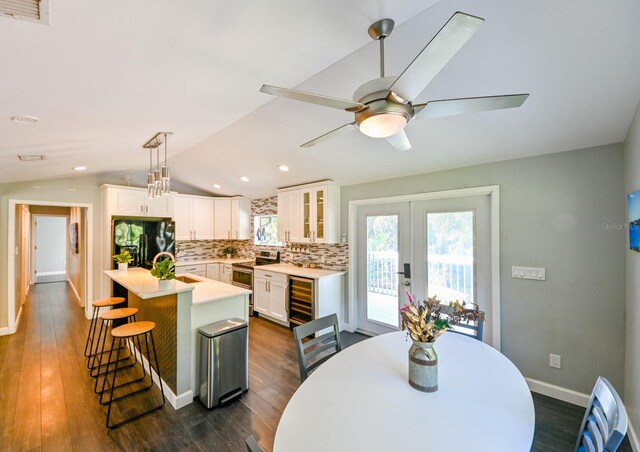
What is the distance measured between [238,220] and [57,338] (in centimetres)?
338

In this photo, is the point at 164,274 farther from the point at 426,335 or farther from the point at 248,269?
the point at 248,269

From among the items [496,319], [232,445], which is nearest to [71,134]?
[232,445]

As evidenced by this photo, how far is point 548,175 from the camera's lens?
258 centimetres

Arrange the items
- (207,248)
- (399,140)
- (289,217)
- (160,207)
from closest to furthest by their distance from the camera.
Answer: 1. (399,140)
2. (289,217)
3. (160,207)
4. (207,248)

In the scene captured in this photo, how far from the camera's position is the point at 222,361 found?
2512 mm

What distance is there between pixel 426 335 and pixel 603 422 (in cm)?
66

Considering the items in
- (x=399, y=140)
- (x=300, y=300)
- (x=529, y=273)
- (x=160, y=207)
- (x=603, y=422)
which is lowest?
(x=300, y=300)

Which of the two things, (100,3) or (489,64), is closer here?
(100,3)

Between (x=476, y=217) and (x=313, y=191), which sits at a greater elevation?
(x=313, y=191)

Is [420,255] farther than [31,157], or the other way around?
[420,255]

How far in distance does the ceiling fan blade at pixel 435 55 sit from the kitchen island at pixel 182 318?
2.35 metres

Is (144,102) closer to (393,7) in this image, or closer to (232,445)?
(393,7)

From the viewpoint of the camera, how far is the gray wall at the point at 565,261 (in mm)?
2301

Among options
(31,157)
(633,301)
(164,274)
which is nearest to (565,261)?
(633,301)
